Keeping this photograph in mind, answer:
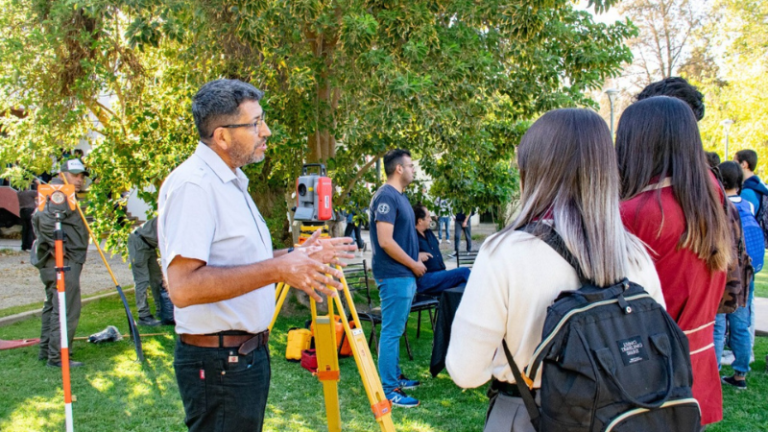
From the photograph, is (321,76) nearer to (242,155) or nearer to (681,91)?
(242,155)

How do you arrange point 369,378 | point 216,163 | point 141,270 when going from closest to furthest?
1. point 216,163
2. point 369,378
3. point 141,270

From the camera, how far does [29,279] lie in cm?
1227

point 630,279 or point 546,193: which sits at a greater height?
point 546,193

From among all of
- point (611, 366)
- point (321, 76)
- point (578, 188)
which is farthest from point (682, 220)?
point (321, 76)

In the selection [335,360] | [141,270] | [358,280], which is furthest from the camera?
[358,280]

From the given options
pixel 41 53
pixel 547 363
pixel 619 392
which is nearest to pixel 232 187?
pixel 547 363

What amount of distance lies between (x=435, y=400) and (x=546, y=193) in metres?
3.64

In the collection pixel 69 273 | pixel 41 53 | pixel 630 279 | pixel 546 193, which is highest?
pixel 41 53

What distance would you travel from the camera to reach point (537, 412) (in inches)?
61.2

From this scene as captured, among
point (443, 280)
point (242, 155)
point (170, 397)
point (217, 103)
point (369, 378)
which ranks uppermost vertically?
point (217, 103)

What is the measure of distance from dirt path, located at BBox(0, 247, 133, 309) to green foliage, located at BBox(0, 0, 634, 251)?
2.46 metres

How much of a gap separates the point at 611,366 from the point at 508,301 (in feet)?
0.97

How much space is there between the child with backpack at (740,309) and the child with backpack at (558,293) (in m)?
3.67

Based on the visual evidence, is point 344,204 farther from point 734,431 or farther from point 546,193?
point 546,193
